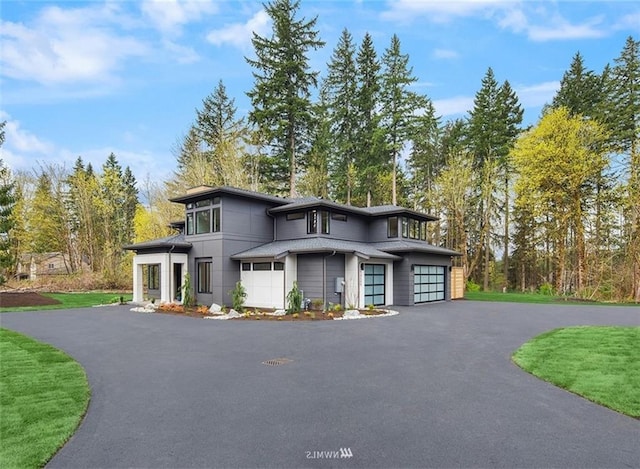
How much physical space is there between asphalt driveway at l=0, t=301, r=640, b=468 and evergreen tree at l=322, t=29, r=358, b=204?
77.3 ft

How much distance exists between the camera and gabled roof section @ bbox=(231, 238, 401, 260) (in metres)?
14.6

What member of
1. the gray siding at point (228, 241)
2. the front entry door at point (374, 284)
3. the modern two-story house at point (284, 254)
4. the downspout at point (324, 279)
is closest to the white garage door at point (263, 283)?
the modern two-story house at point (284, 254)

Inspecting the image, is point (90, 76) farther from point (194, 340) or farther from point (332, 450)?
point (332, 450)

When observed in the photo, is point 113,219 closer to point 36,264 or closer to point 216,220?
point 36,264

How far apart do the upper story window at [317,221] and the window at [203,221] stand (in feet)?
15.1

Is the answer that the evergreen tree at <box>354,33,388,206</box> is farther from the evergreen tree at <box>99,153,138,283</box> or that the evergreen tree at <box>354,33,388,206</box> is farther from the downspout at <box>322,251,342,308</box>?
the evergreen tree at <box>99,153,138,283</box>

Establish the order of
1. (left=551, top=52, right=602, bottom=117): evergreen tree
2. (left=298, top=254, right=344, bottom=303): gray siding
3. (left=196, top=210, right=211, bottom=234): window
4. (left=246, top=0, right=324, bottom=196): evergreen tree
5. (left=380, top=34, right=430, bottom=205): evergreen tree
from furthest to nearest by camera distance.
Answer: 1. (left=380, top=34, right=430, bottom=205): evergreen tree
2. (left=551, top=52, right=602, bottom=117): evergreen tree
3. (left=246, top=0, right=324, bottom=196): evergreen tree
4. (left=196, top=210, right=211, bottom=234): window
5. (left=298, top=254, right=344, bottom=303): gray siding

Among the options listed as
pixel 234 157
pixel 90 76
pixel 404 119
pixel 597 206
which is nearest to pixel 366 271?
pixel 90 76

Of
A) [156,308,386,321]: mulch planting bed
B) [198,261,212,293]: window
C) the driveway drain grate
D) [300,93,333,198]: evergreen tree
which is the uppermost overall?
[300,93,333,198]: evergreen tree

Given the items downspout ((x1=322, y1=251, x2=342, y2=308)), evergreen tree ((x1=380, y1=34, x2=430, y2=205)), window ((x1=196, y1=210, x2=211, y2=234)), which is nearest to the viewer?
downspout ((x1=322, y1=251, x2=342, y2=308))

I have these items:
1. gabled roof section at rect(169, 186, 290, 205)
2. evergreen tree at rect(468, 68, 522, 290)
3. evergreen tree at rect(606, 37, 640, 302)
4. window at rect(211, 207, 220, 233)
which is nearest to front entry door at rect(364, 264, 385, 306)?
gabled roof section at rect(169, 186, 290, 205)

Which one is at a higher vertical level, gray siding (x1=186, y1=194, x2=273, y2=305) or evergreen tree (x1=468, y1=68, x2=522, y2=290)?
evergreen tree (x1=468, y1=68, x2=522, y2=290)

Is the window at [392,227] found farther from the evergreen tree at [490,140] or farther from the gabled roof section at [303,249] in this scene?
the evergreen tree at [490,140]

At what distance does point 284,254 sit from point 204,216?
4835 mm
